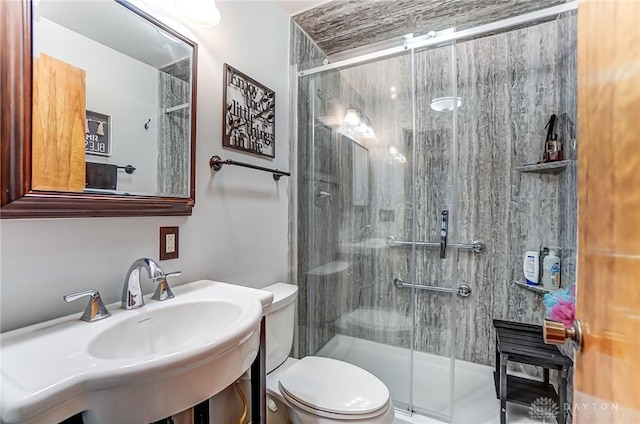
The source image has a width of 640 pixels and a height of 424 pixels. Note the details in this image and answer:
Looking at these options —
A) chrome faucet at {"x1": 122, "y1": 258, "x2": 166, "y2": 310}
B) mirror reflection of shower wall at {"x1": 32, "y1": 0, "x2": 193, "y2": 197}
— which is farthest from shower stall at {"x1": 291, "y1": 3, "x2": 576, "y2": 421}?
chrome faucet at {"x1": 122, "y1": 258, "x2": 166, "y2": 310}

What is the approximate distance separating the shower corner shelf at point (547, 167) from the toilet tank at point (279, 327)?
65.1 inches

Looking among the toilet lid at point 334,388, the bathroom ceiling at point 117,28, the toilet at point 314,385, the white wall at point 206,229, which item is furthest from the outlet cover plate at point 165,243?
the toilet lid at point 334,388

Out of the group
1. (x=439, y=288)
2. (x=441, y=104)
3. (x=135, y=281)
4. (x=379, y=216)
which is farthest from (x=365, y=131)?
→ (x=135, y=281)

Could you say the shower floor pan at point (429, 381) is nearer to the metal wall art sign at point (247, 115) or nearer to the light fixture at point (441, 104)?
the metal wall art sign at point (247, 115)

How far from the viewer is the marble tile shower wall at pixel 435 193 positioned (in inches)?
74.9

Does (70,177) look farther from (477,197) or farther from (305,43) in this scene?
(477,197)

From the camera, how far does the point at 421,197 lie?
83.9 inches

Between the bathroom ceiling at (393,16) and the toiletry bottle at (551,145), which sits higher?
the bathroom ceiling at (393,16)

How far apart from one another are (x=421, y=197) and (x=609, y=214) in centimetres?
169

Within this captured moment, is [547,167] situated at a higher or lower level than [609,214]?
higher

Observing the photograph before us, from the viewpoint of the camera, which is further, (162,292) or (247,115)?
(247,115)

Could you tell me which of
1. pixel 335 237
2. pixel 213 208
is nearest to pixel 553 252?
pixel 335 237

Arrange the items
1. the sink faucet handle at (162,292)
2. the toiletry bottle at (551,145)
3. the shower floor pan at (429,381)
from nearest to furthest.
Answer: the sink faucet handle at (162,292)
the shower floor pan at (429,381)
the toiletry bottle at (551,145)

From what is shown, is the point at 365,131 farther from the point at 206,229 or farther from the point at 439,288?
the point at 206,229
